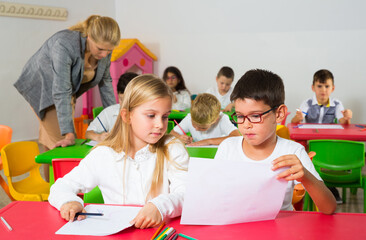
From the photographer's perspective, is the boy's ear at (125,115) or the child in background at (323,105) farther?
the child in background at (323,105)

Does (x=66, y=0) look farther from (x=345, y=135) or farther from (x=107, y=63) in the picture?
(x=345, y=135)

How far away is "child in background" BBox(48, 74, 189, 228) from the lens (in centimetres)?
141

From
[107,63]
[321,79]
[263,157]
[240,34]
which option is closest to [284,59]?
[240,34]

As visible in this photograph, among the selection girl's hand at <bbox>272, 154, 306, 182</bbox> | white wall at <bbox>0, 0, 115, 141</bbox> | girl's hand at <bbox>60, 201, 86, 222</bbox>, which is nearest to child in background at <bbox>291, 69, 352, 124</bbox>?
girl's hand at <bbox>272, 154, 306, 182</bbox>

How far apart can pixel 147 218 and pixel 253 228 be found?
29 centimetres

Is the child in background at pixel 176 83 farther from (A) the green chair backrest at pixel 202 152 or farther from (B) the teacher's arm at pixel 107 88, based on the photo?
(A) the green chair backrest at pixel 202 152

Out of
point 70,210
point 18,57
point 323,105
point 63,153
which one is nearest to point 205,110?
point 63,153

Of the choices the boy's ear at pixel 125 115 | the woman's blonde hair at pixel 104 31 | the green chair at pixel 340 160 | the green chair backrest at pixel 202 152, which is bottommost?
the green chair at pixel 340 160

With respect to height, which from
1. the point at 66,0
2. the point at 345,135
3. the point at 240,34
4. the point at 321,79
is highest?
the point at 66,0

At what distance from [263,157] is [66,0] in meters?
5.30

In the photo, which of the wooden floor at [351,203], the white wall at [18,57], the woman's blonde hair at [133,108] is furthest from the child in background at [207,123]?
the white wall at [18,57]

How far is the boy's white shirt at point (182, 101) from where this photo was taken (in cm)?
465

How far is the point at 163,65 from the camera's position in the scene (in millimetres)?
6191

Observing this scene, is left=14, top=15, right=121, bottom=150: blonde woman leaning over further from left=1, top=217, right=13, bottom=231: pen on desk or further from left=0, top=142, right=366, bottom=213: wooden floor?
left=1, top=217, right=13, bottom=231: pen on desk
